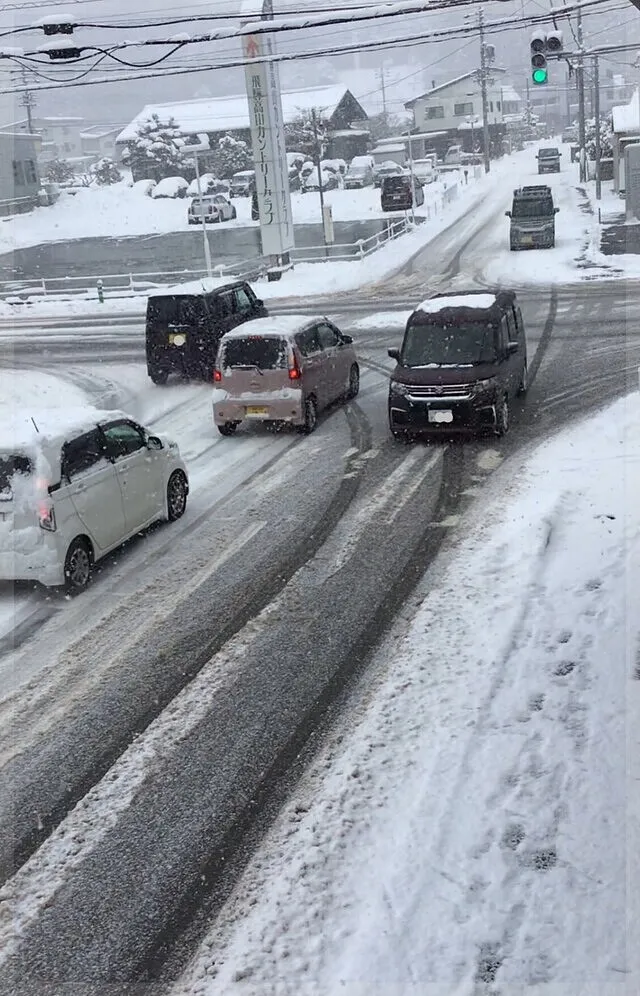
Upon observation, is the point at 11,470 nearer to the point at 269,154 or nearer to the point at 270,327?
the point at 270,327

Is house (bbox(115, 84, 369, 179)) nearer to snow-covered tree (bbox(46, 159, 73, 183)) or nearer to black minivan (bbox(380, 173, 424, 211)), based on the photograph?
snow-covered tree (bbox(46, 159, 73, 183))

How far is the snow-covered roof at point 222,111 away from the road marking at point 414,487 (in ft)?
273

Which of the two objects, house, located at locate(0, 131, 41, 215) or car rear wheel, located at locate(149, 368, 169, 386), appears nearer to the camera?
car rear wheel, located at locate(149, 368, 169, 386)

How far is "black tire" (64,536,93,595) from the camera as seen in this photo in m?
10.3

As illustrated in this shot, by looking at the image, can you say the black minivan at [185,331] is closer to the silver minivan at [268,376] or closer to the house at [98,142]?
the silver minivan at [268,376]

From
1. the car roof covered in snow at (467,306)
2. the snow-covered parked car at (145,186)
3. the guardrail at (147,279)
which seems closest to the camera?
the car roof covered in snow at (467,306)

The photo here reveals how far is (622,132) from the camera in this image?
170ft

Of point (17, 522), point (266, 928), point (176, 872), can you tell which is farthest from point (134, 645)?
point (266, 928)

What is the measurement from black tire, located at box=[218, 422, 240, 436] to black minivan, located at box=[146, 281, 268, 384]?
4.56 metres

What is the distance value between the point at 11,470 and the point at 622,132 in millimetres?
49676

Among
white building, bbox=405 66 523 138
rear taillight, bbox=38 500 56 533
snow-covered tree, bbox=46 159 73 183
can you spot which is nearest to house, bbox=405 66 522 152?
white building, bbox=405 66 523 138

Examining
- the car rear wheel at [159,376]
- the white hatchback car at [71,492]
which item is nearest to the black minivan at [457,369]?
the white hatchback car at [71,492]

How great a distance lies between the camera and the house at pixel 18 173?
81.0m

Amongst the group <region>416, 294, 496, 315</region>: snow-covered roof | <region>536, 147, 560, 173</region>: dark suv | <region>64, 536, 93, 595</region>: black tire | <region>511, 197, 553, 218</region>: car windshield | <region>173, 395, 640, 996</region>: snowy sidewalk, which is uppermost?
<region>536, 147, 560, 173</region>: dark suv
